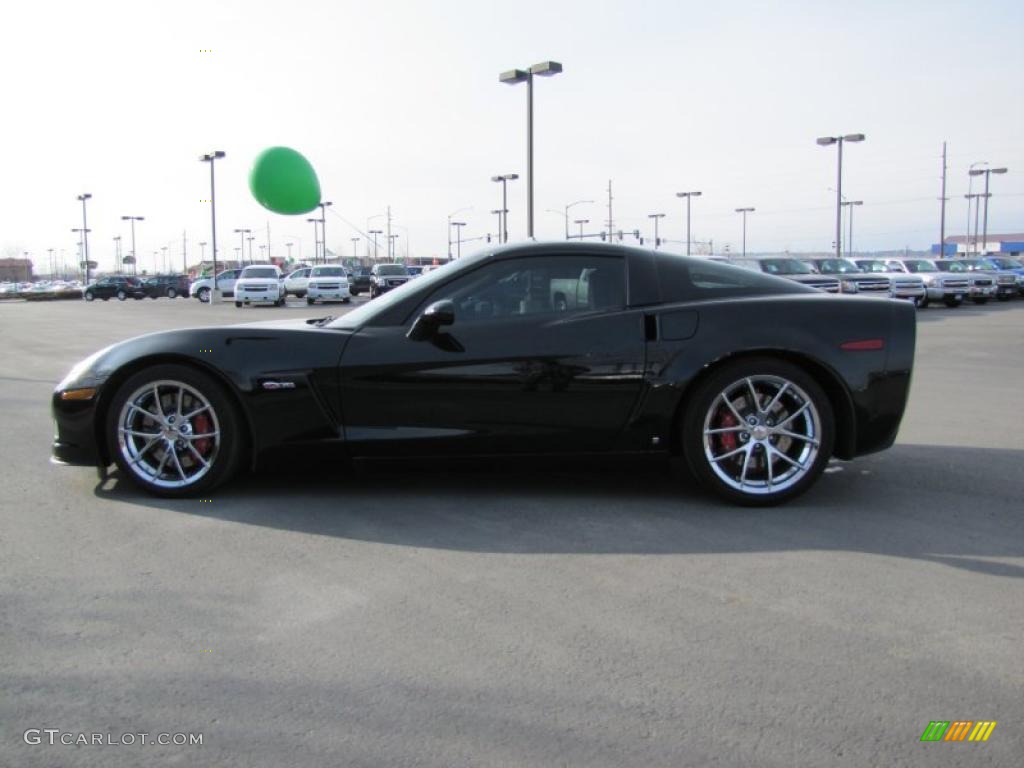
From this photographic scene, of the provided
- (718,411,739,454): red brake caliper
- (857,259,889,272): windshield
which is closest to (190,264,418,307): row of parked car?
(857,259,889,272): windshield

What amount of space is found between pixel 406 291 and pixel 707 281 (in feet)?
5.30

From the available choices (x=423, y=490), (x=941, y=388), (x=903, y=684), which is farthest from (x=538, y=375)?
(x=941, y=388)

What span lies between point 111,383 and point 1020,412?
23.1ft

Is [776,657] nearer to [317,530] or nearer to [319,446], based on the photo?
[317,530]

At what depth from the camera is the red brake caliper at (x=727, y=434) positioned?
4711 millimetres

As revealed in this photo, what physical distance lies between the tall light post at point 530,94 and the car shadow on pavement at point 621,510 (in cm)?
1634

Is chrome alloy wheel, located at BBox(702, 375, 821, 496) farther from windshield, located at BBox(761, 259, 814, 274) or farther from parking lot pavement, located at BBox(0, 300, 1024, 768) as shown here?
windshield, located at BBox(761, 259, 814, 274)

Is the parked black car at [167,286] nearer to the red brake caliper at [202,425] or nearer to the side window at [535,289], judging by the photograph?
the red brake caliper at [202,425]

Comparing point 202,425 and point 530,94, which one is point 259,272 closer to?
point 530,94

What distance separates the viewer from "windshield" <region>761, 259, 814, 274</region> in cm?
2353

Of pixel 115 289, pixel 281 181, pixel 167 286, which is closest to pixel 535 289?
pixel 281 181

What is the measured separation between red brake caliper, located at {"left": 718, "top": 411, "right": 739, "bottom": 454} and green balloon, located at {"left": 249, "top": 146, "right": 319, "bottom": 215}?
20.2 meters

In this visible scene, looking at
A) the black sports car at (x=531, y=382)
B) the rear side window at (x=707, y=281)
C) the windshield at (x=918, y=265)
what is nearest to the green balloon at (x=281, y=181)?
the black sports car at (x=531, y=382)

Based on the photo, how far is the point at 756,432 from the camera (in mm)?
4684
